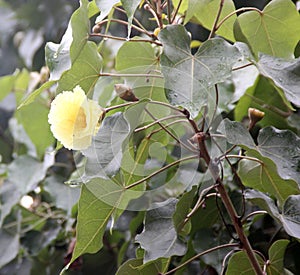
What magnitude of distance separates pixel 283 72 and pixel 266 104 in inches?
10.8

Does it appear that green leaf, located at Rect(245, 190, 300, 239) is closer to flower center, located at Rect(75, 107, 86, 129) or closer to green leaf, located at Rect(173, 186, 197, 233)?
green leaf, located at Rect(173, 186, 197, 233)

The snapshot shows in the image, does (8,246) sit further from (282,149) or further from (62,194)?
(282,149)

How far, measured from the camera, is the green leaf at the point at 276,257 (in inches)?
30.5

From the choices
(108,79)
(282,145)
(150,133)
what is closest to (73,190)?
(108,79)

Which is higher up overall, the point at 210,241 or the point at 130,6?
the point at 130,6

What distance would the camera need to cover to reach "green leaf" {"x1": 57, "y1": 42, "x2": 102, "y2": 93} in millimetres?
722

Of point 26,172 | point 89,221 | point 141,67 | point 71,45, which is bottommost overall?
point 26,172

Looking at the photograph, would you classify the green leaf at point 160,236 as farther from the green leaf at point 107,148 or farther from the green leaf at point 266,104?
the green leaf at point 266,104

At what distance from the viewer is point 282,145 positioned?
767 millimetres

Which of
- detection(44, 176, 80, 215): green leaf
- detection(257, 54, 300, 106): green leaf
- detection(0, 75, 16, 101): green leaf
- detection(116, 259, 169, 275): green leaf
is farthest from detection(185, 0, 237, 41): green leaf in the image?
detection(0, 75, 16, 101): green leaf

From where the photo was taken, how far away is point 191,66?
653 millimetres

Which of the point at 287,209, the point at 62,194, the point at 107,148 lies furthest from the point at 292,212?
the point at 62,194

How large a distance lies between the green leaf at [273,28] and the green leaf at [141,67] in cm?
13

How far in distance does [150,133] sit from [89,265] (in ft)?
1.79
